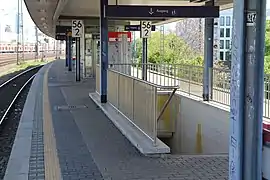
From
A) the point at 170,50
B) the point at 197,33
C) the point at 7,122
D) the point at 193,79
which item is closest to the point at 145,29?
the point at 193,79

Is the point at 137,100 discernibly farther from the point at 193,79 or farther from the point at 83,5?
the point at 83,5

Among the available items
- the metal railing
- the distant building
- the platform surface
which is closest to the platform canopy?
the metal railing

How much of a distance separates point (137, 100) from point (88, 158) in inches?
99.0

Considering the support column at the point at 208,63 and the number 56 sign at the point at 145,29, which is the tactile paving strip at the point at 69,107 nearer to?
the support column at the point at 208,63

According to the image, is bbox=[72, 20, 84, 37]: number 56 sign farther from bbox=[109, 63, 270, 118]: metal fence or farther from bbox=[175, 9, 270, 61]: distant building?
bbox=[175, 9, 270, 61]: distant building

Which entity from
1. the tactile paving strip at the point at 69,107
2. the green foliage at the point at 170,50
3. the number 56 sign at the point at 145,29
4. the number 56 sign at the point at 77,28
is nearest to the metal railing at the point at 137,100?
the tactile paving strip at the point at 69,107

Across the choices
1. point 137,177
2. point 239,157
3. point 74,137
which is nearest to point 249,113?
point 239,157

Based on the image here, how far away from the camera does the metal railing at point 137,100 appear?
8.19 m

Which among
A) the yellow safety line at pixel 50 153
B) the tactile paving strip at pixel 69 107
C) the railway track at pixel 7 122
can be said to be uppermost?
the tactile paving strip at pixel 69 107

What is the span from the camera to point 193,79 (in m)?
16.0

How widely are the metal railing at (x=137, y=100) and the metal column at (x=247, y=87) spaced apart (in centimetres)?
389

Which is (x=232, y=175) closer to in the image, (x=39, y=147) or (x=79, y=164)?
(x=79, y=164)

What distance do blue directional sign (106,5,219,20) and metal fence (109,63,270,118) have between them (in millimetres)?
1812

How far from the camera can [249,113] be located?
3.96 metres
